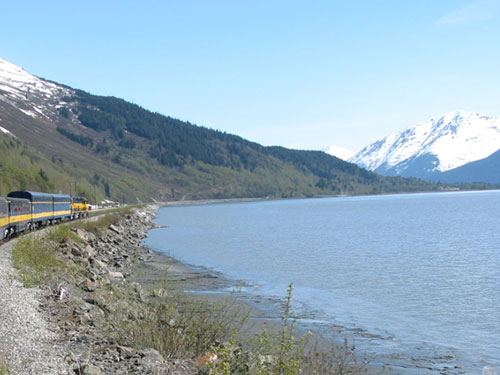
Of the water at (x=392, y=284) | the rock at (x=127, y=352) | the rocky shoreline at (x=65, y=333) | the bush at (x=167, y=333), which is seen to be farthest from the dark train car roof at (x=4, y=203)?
the rock at (x=127, y=352)

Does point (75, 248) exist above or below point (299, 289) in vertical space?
above

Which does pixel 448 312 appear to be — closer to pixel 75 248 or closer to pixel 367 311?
pixel 367 311

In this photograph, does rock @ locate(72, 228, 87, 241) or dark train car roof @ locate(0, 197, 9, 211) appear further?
rock @ locate(72, 228, 87, 241)

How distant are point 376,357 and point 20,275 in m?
12.5

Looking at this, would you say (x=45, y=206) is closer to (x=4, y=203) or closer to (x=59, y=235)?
(x=59, y=235)

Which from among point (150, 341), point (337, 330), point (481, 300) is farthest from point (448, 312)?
point (150, 341)

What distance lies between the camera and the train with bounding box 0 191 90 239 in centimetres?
3289

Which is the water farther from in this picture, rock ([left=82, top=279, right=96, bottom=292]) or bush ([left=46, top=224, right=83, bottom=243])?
bush ([left=46, top=224, right=83, bottom=243])

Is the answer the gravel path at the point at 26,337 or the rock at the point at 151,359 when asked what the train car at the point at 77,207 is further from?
the rock at the point at 151,359

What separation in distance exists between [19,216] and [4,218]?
515cm

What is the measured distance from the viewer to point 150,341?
12859 mm

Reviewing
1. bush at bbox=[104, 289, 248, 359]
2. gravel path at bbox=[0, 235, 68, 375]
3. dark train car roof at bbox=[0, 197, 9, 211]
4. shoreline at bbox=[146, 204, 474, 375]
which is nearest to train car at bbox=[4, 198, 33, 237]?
dark train car roof at bbox=[0, 197, 9, 211]

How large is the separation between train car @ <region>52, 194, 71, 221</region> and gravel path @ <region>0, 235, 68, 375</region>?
40.2 metres

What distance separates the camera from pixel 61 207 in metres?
59.9
